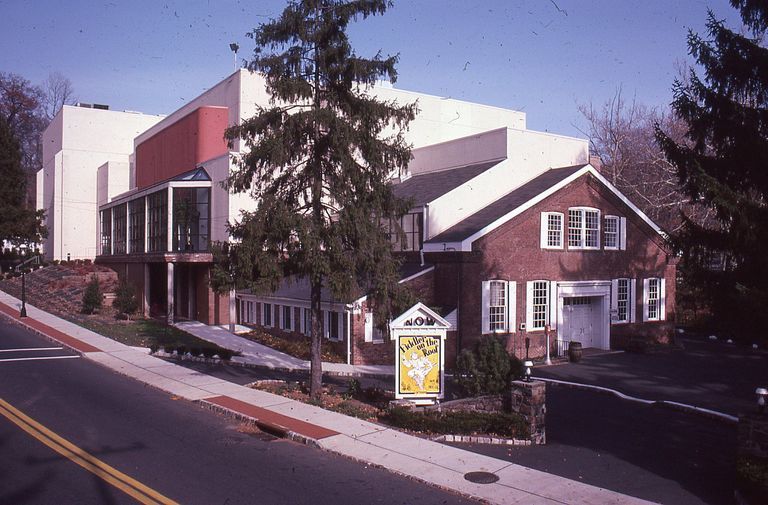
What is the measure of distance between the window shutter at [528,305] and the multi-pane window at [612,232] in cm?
546

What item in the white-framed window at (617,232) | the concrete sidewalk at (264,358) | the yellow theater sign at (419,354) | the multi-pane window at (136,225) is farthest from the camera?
the multi-pane window at (136,225)

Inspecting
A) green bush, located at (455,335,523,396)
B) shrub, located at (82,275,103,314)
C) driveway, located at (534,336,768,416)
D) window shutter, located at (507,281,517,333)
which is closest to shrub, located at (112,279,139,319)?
shrub, located at (82,275,103,314)

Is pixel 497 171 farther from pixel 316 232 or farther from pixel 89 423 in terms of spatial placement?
pixel 89 423

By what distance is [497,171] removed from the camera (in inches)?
1205

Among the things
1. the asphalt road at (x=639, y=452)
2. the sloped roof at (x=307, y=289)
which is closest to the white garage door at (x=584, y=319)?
the sloped roof at (x=307, y=289)

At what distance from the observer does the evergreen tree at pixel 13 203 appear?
58.0 m

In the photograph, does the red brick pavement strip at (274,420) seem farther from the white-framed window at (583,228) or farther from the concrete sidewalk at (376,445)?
the white-framed window at (583,228)

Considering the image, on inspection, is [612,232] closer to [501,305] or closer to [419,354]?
[501,305]

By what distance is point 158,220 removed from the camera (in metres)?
38.2

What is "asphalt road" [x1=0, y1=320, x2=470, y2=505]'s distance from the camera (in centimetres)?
973

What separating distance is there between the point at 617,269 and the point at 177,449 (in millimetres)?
23952

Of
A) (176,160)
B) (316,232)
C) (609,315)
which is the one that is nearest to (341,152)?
(316,232)

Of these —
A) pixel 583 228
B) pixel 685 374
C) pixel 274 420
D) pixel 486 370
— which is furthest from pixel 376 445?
pixel 583 228

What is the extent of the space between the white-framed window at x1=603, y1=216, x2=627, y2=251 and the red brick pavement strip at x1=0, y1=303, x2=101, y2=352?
22.9 metres
